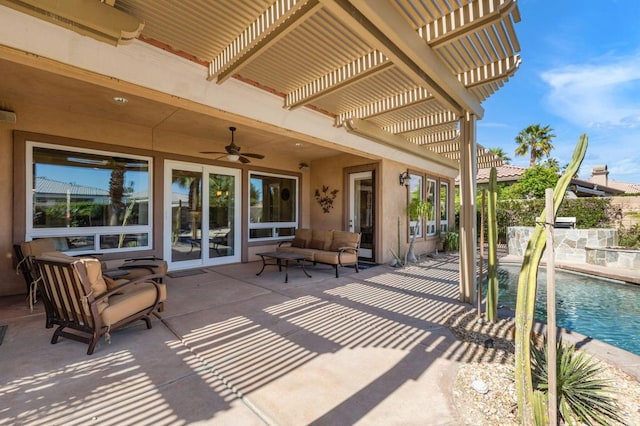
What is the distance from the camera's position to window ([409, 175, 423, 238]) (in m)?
7.93

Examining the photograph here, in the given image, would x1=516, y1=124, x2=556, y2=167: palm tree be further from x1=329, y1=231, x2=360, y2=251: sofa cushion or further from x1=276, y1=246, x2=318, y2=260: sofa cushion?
x1=276, y1=246, x2=318, y2=260: sofa cushion

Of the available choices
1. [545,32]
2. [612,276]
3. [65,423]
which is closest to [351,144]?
[65,423]

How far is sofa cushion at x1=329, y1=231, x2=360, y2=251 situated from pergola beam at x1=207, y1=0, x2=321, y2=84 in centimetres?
409

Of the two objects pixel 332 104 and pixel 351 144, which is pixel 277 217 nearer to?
pixel 351 144

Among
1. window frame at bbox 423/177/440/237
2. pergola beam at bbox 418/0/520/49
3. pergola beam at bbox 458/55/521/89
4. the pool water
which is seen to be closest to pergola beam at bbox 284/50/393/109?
pergola beam at bbox 418/0/520/49

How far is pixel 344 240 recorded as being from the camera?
6.48 meters

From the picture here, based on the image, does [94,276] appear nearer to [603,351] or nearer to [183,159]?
[183,159]

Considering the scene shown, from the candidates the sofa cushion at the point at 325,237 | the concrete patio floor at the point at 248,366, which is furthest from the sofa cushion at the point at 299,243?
the concrete patio floor at the point at 248,366

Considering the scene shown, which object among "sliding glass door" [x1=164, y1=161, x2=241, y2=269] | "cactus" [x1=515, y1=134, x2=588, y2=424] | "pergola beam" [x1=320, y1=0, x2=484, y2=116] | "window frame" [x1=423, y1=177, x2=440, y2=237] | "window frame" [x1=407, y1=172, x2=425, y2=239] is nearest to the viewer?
"cactus" [x1=515, y1=134, x2=588, y2=424]

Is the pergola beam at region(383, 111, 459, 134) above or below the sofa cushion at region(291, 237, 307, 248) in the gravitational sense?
above

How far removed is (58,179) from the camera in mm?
5004

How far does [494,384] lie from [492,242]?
5.22 feet

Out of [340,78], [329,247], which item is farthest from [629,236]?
[340,78]

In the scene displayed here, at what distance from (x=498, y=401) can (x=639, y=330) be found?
3.18 metres
